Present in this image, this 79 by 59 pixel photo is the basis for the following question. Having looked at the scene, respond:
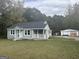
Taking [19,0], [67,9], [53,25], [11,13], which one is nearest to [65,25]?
[53,25]

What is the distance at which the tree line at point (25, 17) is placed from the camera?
41.4 metres

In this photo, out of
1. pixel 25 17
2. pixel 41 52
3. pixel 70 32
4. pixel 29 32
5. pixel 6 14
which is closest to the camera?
pixel 41 52

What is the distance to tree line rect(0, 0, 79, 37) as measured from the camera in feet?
136

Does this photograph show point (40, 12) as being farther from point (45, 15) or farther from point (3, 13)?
point (3, 13)

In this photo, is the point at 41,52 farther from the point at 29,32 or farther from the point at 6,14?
the point at 6,14

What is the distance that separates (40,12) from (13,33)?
3416 centimetres

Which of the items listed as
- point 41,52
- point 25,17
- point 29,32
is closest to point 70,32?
point 25,17

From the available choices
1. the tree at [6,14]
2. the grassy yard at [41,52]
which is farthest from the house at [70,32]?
the grassy yard at [41,52]

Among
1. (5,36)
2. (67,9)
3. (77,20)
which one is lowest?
(5,36)

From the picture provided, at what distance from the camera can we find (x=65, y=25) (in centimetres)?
6706

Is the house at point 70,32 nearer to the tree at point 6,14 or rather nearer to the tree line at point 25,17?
the tree line at point 25,17

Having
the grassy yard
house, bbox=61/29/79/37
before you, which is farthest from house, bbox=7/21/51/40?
house, bbox=61/29/79/37

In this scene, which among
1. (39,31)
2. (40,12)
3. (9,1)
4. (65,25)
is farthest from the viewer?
(40,12)

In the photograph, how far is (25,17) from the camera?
5891cm
